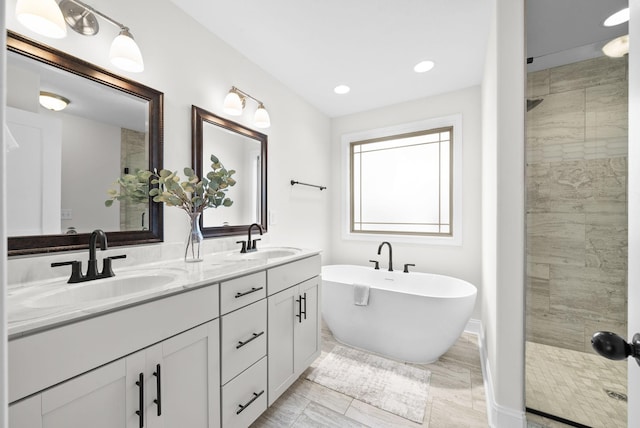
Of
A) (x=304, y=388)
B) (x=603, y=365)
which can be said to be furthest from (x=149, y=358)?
(x=603, y=365)

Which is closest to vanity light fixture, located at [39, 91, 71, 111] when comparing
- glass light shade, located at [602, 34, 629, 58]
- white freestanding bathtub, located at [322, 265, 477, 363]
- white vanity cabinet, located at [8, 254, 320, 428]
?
white vanity cabinet, located at [8, 254, 320, 428]

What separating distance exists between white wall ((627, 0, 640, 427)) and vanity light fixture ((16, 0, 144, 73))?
70.5 inches

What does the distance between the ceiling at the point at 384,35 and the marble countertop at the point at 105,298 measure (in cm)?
159

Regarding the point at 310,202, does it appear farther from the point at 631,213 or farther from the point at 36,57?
the point at 631,213

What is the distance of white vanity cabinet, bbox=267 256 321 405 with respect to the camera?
1.50m

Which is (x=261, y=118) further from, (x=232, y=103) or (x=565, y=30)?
(x=565, y=30)

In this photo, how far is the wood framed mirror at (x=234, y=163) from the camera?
1.78 metres

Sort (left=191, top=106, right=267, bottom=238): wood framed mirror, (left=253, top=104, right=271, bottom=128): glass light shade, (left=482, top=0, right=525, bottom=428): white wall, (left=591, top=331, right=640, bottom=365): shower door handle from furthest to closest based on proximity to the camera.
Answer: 1. (left=253, top=104, right=271, bottom=128): glass light shade
2. (left=191, top=106, right=267, bottom=238): wood framed mirror
3. (left=482, top=0, right=525, bottom=428): white wall
4. (left=591, top=331, right=640, bottom=365): shower door handle

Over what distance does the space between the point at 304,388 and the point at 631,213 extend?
6.09ft

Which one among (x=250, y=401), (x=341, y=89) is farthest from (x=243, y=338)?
(x=341, y=89)

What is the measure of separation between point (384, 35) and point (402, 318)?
2.12 metres

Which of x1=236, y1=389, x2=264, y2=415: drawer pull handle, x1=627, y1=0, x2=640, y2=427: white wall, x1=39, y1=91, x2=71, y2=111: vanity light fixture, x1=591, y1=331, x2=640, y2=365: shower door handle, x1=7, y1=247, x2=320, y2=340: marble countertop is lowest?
x1=236, y1=389, x2=264, y2=415: drawer pull handle

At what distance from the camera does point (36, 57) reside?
3.59 feet

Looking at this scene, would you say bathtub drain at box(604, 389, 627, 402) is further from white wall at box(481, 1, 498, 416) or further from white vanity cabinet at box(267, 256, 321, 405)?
white vanity cabinet at box(267, 256, 321, 405)
